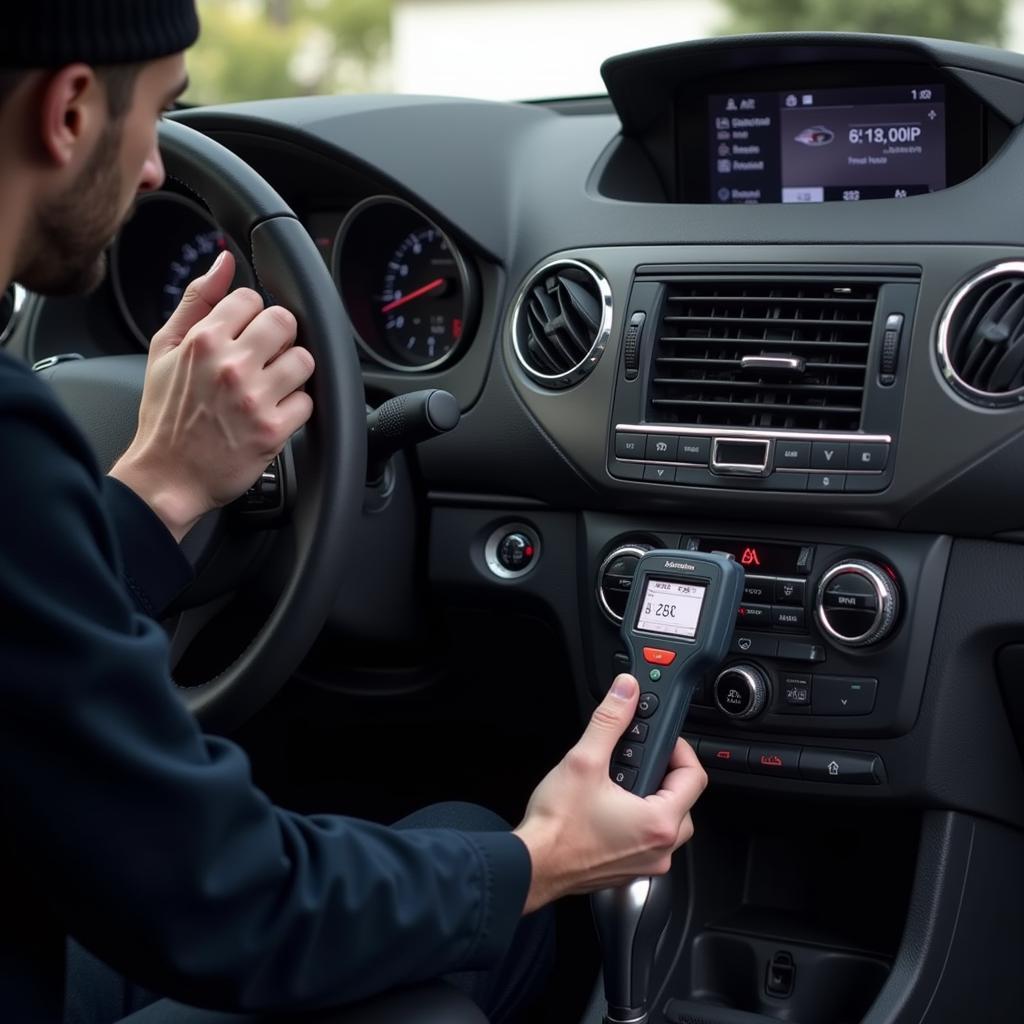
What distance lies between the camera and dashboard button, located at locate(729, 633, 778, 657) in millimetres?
1686

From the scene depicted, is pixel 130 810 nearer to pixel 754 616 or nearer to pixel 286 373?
pixel 286 373

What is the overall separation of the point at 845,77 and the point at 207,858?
1322 mm

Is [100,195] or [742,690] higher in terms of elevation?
[100,195]

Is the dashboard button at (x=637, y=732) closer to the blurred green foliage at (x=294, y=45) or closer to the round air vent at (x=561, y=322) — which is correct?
the round air vent at (x=561, y=322)

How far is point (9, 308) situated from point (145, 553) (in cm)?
103

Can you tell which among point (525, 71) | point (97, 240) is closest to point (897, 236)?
point (97, 240)

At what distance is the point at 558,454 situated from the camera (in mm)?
1832

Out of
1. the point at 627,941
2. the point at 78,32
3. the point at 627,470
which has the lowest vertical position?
the point at 627,941

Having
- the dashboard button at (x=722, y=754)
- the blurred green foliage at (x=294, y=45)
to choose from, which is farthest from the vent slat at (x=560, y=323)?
the blurred green foliage at (x=294, y=45)

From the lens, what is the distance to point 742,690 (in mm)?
1688

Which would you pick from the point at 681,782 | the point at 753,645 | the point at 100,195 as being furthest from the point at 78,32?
the point at 753,645

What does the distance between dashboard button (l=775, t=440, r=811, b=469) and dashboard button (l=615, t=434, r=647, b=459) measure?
6.5 inches

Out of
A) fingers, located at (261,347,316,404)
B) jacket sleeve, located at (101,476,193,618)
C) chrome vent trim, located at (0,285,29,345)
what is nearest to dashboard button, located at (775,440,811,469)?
fingers, located at (261,347,316,404)

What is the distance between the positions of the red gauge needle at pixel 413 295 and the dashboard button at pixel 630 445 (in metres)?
0.40
